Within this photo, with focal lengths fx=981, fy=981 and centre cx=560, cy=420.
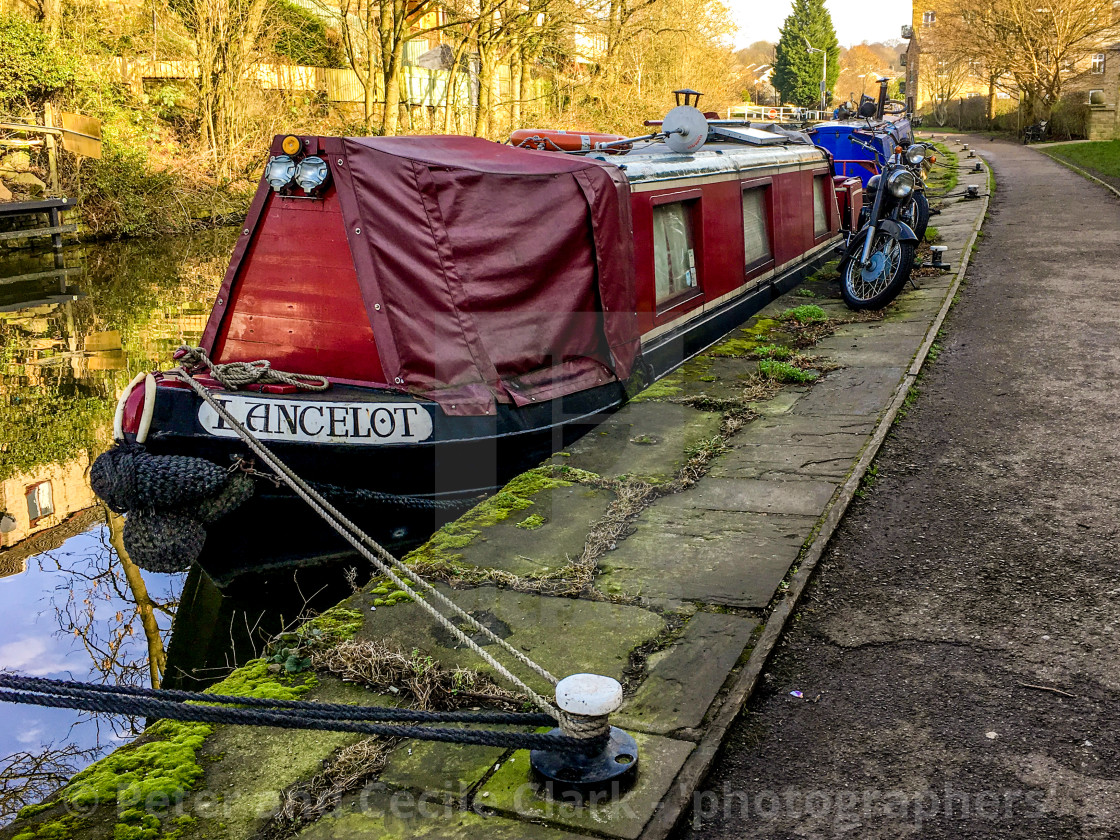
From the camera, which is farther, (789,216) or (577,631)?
(789,216)

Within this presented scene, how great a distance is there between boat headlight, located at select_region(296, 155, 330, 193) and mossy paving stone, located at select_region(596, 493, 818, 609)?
2.66 metres

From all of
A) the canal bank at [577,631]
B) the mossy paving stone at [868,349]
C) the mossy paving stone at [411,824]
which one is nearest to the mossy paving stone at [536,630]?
the canal bank at [577,631]

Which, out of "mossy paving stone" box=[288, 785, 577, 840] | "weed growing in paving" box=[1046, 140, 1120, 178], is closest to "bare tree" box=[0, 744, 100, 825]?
"mossy paving stone" box=[288, 785, 577, 840]

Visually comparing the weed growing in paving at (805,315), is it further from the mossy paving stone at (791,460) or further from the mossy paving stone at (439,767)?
the mossy paving stone at (439,767)

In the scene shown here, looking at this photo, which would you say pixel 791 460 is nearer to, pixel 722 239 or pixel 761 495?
pixel 761 495

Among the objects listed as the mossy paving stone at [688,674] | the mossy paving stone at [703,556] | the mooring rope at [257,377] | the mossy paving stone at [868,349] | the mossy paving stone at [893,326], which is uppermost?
the mooring rope at [257,377]

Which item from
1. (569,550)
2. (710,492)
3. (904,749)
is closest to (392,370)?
(569,550)

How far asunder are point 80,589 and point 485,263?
3.33m

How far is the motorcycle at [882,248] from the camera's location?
10.3 metres

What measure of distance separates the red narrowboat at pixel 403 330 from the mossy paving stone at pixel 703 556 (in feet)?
4.15

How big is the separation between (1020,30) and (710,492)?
55.6 metres

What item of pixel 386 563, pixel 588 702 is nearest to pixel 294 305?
pixel 386 563

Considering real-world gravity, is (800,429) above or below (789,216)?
below

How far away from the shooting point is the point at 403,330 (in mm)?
5582
